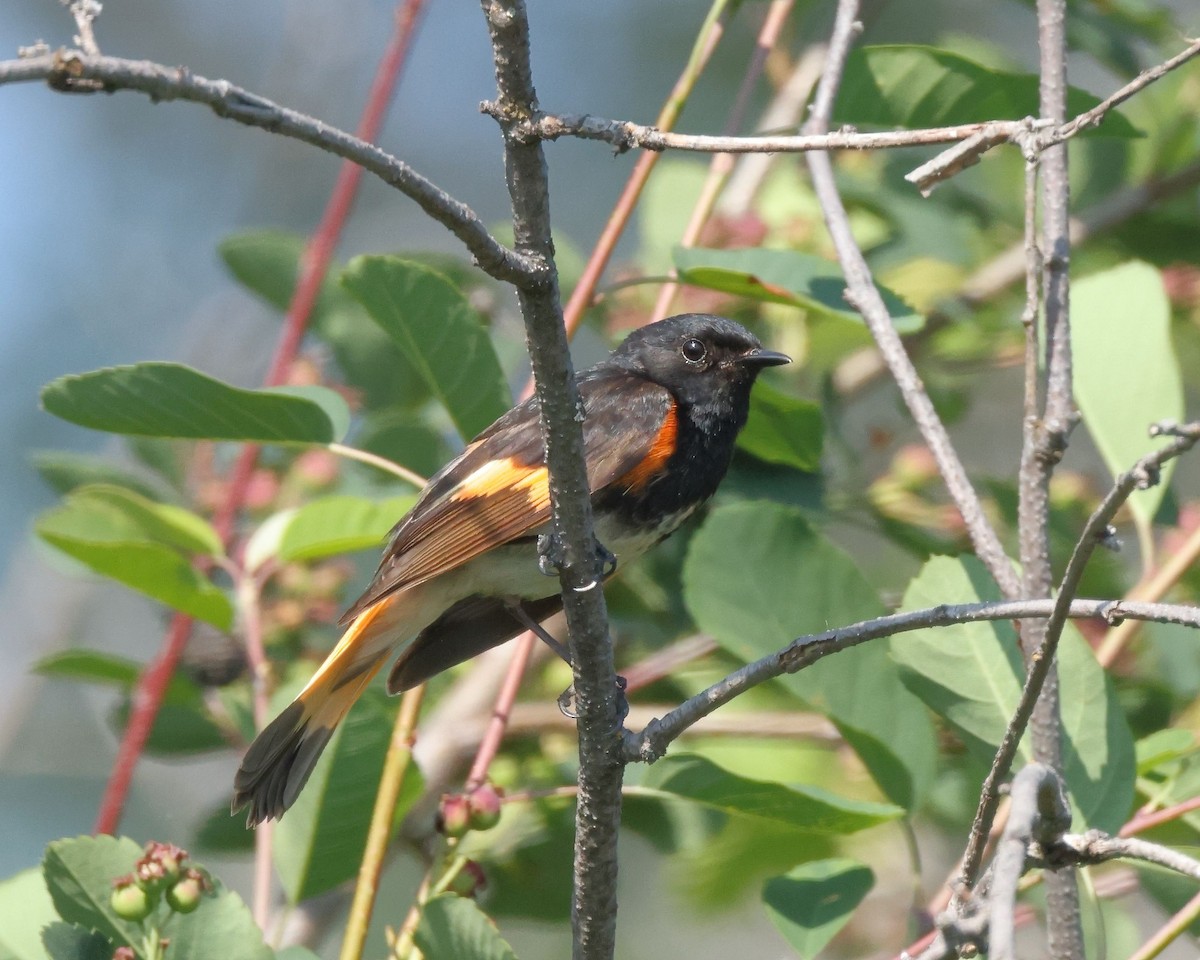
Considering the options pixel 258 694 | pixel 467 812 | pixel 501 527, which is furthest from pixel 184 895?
pixel 501 527

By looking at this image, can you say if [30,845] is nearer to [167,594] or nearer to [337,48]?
[337,48]

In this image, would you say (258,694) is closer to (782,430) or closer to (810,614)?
(810,614)

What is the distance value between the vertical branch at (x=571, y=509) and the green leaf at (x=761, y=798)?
292mm

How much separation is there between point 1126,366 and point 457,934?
60.6 inches

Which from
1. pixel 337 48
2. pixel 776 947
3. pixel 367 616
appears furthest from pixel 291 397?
pixel 776 947

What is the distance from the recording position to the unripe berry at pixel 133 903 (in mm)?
1799

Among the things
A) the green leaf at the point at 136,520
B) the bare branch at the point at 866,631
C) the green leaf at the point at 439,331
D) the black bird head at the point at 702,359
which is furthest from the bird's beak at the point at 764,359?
the bare branch at the point at 866,631

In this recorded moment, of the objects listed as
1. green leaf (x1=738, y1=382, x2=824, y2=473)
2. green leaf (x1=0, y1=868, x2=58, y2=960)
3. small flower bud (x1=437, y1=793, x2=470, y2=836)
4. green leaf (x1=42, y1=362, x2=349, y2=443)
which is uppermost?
green leaf (x1=738, y1=382, x2=824, y2=473)

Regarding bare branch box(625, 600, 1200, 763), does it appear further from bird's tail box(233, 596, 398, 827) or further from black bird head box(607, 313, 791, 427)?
black bird head box(607, 313, 791, 427)

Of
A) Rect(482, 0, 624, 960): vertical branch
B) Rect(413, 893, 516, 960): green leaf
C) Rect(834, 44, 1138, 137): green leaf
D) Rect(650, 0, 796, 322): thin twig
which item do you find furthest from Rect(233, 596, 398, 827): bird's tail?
Rect(834, 44, 1138, 137): green leaf

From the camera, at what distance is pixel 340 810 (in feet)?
7.27

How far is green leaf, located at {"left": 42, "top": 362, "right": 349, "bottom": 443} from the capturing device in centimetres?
224

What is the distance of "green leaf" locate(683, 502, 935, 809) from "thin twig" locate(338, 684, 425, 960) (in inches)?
20.3

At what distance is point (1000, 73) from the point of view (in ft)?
8.16
